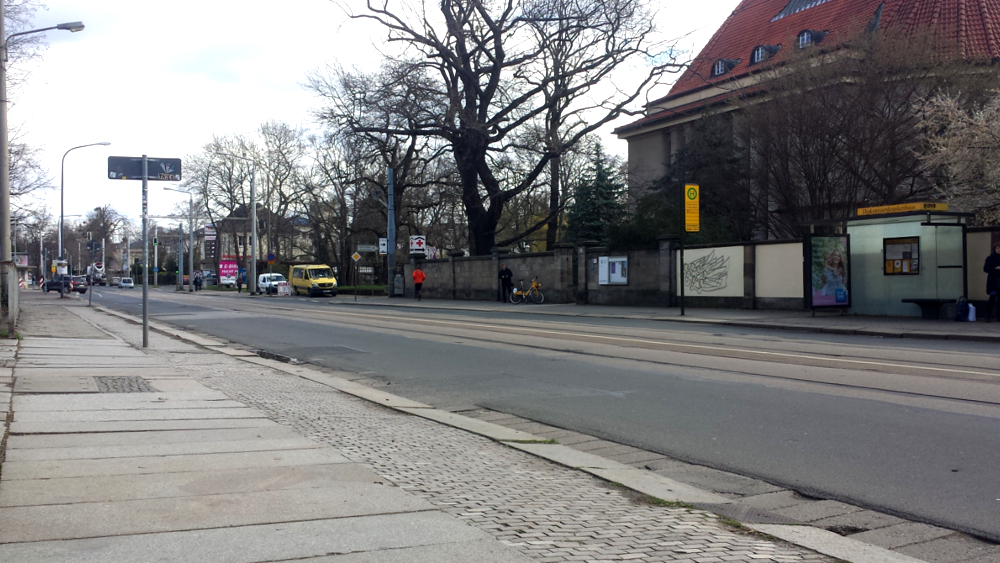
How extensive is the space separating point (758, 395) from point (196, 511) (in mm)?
6572

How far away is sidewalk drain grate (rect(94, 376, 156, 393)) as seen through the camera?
30.3ft

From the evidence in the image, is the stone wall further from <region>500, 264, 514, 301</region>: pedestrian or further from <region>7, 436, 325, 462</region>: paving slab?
<region>7, 436, 325, 462</region>: paving slab

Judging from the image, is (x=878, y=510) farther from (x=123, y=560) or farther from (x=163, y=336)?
(x=163, y=336)

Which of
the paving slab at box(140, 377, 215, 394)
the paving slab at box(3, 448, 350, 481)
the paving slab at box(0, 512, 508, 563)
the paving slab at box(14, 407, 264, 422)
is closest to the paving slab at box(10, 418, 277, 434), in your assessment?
the paving slab at box(14, 407, 264, 422)

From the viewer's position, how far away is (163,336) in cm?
1800

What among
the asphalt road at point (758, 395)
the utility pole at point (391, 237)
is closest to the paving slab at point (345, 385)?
the asphalt road at point (758, 395)

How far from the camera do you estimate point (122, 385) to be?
9.66 metres

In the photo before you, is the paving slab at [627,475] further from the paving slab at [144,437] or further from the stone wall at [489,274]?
the stone wall at [489,274]

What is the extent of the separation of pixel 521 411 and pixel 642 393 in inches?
66.2

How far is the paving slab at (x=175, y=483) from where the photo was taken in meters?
4.80

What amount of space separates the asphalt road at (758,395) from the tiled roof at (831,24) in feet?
58.2

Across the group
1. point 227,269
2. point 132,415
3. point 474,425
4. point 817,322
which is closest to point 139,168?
point 132,415

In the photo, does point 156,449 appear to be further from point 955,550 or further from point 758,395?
point 758,395

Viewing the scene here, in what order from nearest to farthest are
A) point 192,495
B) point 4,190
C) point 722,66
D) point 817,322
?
point 192,495
point 4,190
point 817,322
point 722,66
